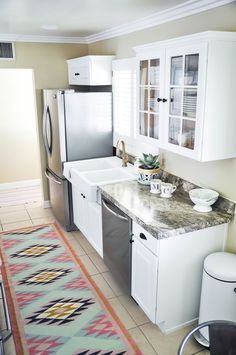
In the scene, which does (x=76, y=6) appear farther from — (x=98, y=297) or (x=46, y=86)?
(x=98, y=297)

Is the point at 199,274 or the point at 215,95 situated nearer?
the point at 215,95

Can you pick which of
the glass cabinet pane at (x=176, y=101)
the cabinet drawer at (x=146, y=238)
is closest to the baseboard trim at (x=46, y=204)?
the cabinet drawer at (x=146, y=238)

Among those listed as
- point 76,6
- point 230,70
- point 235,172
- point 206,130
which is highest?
point 76,6

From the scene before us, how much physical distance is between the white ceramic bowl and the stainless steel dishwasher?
0.52m

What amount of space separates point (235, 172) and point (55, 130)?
2265 millimetres

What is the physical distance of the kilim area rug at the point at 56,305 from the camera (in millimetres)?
2389

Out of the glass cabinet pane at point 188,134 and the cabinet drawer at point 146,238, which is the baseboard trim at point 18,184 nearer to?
the cabinet drawer at point 146,238

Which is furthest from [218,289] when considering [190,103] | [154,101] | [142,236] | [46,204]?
[46,204]

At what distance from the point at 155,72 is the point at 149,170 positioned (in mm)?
870

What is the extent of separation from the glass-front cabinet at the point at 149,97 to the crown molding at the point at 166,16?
43 cm

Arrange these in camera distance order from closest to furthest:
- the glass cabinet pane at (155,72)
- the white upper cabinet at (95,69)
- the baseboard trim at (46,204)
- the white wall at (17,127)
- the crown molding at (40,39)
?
the glass cabinet pane at (155,72) < the white upper cabinet at (95,69) < the crown molding at (40,39) < the baseboard trim at (46,204) < the white wall at (17,127)

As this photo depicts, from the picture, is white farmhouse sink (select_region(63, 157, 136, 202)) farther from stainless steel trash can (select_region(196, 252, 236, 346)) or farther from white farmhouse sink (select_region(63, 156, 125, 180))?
stainless steel trash can (select_region(196, 252, 236, 346))

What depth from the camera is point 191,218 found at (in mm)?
2344

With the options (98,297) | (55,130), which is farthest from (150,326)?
(55,130)
